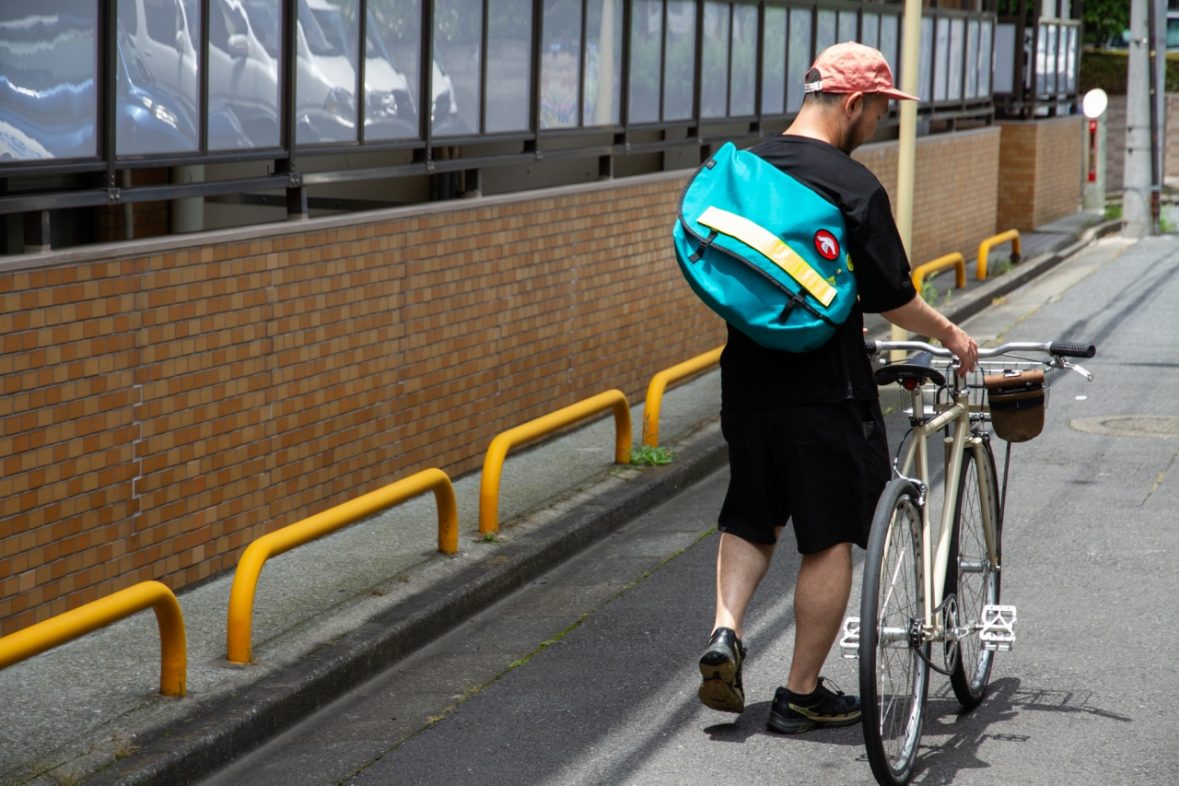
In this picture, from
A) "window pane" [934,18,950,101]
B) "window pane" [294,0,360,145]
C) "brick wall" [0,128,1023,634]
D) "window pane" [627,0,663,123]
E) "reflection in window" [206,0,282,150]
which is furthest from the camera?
"window pane" [934,18,950,101]

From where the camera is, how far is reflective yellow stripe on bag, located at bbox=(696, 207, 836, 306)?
4.62 meters

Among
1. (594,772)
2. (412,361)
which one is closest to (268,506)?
(412,361)

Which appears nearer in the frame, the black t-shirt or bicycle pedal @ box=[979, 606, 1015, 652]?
the black t-shirt

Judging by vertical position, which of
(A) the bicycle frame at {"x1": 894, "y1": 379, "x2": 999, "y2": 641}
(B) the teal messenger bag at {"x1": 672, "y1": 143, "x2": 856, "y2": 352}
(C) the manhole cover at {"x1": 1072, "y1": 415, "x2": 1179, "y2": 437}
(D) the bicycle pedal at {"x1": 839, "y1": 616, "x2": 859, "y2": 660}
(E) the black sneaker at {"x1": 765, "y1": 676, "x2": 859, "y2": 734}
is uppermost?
(B) the teal messenger bag at {"x1": 672, "y1": 143, "x2": 856, "y2": 352}

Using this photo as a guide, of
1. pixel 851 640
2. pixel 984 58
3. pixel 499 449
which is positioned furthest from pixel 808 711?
pixel 984 58

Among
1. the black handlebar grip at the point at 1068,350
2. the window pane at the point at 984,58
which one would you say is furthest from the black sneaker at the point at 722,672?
the window pane at the point at 984,58

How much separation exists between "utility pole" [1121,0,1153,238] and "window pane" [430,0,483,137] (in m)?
17.9

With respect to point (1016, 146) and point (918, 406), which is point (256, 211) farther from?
point (1016, 146)

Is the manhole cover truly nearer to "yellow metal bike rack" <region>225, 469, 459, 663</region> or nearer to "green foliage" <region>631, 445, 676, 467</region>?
"green foliage" <region>631, 445, 676, 467</region>

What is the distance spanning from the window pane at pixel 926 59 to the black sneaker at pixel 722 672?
46.8 feet

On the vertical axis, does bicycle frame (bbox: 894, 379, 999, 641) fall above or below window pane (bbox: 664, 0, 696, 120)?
below

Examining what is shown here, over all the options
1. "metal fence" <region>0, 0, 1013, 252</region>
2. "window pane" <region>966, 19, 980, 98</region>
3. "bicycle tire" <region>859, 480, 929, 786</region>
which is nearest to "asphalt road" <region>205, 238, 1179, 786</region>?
"bicycle tire" <region>859, 480, 929, 786</region>

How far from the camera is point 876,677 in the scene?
14.8 ft

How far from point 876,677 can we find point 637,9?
731 centimetres
